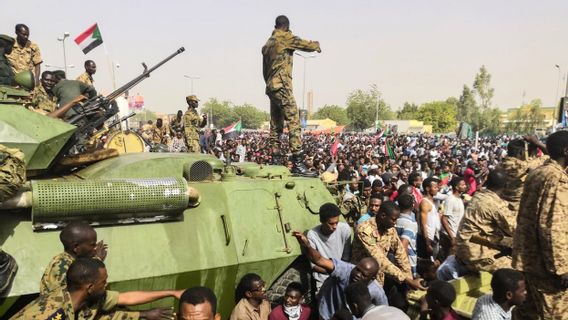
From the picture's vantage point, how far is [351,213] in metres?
6.82

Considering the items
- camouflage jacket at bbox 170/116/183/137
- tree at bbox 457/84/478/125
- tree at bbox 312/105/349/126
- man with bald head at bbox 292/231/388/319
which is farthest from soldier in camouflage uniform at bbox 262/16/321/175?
tree at bbox 312/105/349/126

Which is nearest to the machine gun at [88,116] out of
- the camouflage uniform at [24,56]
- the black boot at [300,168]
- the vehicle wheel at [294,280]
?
the camouflage uniform at [24,56]

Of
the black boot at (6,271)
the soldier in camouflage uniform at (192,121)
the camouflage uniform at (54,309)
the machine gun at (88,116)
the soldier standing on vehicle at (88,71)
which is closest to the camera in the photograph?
the camouflage uniform at (54,309)

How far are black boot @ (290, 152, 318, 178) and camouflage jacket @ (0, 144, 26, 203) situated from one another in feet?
11.7

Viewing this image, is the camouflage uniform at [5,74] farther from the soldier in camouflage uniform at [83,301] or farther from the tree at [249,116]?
the tree at [249,116]

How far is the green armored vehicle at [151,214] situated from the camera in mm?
4227

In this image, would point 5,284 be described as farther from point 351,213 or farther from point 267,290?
point 351,213

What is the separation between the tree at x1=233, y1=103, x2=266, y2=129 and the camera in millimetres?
108000

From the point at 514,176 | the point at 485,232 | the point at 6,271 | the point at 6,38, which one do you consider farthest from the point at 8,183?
the point at 514,176

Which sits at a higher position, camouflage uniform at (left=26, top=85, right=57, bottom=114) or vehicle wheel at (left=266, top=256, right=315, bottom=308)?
camouflage uniform at (left=26, top=85, right=57, bottom=114)

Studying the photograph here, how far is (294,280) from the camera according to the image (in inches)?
212

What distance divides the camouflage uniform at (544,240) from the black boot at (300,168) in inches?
126

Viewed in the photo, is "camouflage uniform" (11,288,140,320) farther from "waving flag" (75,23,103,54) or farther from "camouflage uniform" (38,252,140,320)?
"waving flag" (75,23,103,54)

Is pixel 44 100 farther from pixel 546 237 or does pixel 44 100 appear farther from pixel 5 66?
pixel 546 237
